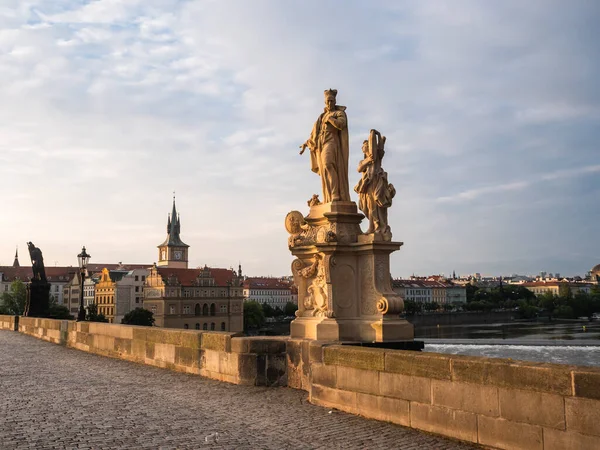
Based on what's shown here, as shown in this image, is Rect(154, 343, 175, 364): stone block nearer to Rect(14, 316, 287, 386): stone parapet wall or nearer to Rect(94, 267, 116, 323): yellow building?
Rect(14, 316, 287, 386): stone parapet wall

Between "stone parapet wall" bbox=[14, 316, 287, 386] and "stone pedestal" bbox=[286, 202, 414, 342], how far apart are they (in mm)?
641

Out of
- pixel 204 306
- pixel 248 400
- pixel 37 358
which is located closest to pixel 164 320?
pixel 204 306

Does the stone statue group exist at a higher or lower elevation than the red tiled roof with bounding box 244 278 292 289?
lower

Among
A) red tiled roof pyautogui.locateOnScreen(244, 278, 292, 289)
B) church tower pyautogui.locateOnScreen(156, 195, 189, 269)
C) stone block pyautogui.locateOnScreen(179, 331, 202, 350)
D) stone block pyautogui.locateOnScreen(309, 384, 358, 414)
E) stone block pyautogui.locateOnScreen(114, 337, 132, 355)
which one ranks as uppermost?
church tower pyautogui.locateOnScreen(156, 195, 189, 269)

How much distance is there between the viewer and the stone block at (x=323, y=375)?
675 centimetres

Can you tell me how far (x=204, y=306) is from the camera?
375ft

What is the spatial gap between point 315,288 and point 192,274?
109 metres

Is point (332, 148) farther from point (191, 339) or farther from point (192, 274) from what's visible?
point (192, 274)

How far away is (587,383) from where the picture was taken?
4.24m

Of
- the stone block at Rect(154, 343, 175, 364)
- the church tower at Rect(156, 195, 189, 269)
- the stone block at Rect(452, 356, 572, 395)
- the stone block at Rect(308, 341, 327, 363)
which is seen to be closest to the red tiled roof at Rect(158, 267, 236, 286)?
the church tower at Rect(156, 195, 189, 269)

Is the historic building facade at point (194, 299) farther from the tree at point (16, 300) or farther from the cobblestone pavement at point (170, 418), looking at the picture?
the cobblestone pavement at point (170, 418)

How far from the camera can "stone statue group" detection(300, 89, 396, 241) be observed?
27.3 ft

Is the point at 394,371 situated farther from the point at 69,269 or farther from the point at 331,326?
the point at 69,269

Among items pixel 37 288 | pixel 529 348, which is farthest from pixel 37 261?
pixel 529 348
